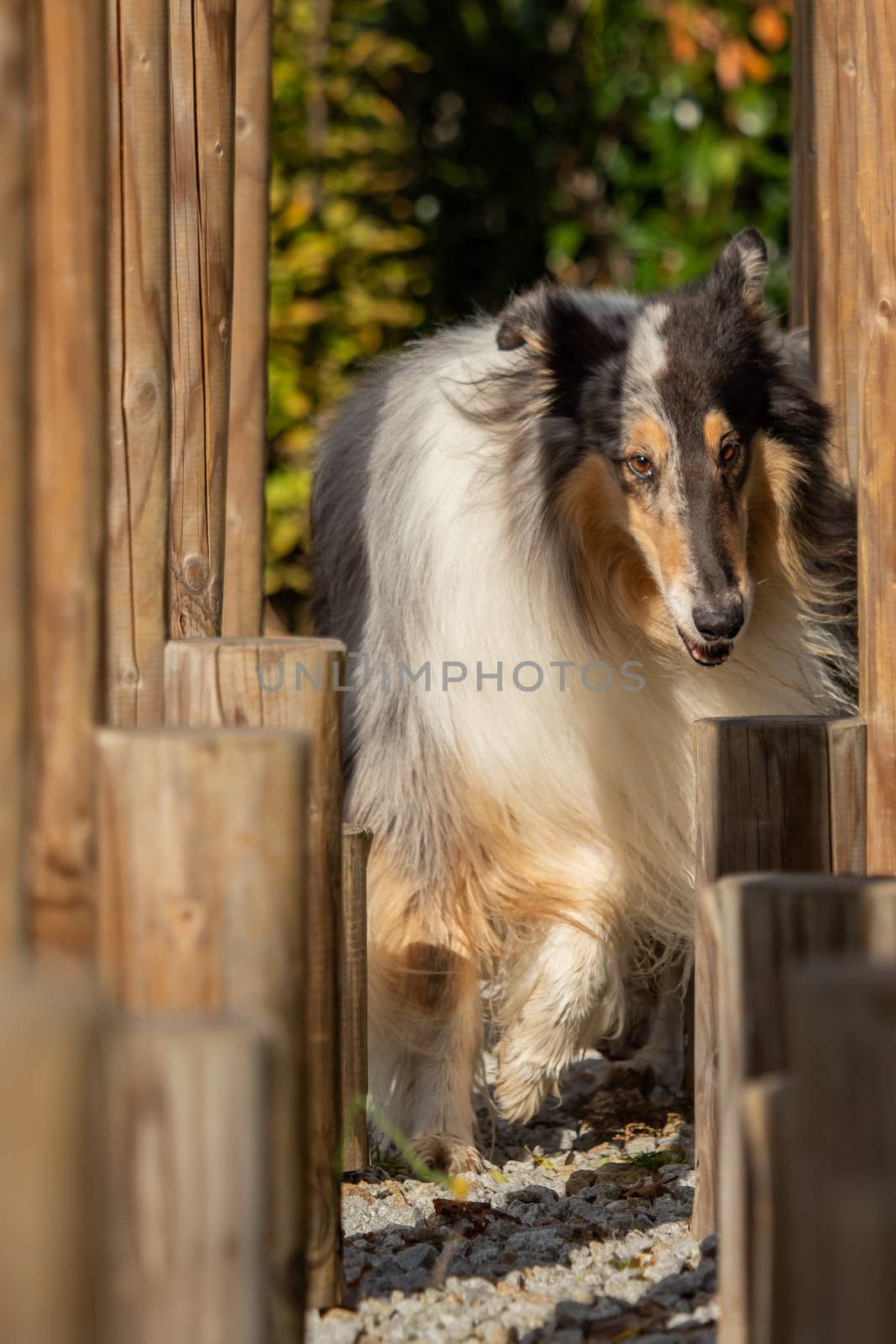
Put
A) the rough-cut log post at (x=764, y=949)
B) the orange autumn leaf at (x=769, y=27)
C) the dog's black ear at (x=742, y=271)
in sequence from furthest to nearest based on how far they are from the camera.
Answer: the orange autumn leaf at (x=769, y=27) → the dog's black ear at (x=742, y=271) → the rough-cut log post at (x=764, y=949)

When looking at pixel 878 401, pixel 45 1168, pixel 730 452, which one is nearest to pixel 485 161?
pixel 730 452

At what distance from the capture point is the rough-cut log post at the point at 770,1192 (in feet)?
5.05

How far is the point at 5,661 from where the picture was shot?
5.14 ft

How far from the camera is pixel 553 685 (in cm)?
377

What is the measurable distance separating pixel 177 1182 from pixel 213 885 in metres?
0.38

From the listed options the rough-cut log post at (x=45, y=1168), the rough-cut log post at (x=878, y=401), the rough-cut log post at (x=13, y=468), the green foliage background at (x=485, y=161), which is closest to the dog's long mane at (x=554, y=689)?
the rough-cut log post at (x=878, y=401)

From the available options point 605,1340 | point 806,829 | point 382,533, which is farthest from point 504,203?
point 605,1340

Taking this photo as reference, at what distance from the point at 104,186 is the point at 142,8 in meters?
1.30

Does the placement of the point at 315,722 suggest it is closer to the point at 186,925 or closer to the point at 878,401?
→ the point at 186,925

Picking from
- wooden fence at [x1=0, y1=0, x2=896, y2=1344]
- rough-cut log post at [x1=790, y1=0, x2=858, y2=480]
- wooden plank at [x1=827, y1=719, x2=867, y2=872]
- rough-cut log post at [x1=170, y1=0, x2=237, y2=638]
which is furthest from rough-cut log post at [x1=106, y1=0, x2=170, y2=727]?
rough-cut log post at [x1=790, y1=0, x2=858, y2=480]

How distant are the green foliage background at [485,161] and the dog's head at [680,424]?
3729 millimetres

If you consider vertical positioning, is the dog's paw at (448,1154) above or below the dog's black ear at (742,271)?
below

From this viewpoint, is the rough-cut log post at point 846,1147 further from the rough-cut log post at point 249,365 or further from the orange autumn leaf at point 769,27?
the orange autumn leaf at point 769,27

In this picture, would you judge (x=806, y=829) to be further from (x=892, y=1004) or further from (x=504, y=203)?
(x=504, y=203)
